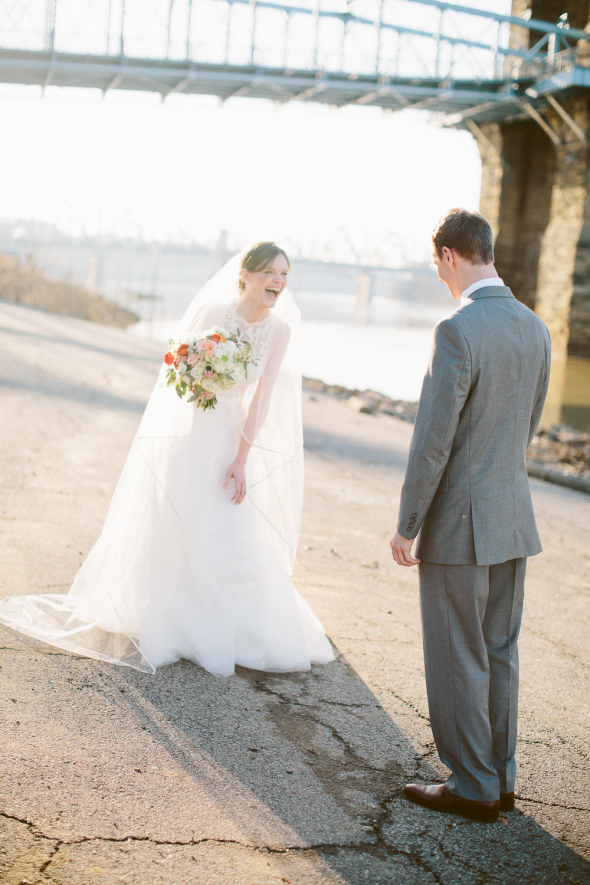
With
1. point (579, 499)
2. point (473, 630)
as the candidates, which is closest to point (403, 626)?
point (473, 630)

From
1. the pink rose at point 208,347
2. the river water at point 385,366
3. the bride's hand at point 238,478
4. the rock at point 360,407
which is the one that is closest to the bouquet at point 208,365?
the pink rose at point 208,347

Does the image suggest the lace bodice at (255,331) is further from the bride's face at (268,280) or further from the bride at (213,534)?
the bride's face at (268,280)

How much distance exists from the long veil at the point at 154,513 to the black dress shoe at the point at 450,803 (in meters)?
1.23

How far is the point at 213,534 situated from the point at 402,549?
119cm

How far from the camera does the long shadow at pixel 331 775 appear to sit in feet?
7.63

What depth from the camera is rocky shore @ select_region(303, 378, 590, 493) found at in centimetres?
882

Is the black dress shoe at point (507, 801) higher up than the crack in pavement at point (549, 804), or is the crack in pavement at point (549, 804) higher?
the black dress shoe at point (507, 801)

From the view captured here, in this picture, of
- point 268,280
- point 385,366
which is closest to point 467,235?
point 268,280

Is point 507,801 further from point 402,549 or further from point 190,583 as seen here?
point 190,583

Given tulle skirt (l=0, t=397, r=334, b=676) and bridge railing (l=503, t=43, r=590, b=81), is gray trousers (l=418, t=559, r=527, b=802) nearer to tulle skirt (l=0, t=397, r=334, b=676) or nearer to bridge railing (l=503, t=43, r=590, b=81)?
tulle skirt (l=0, t=397, r=334, b=676)

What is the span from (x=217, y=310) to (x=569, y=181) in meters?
25.1

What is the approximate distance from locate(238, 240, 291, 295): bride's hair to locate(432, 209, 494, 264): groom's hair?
1188mm

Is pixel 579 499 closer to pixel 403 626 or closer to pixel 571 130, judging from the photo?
pixel 403 626

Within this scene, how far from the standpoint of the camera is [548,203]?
90.3 ft
